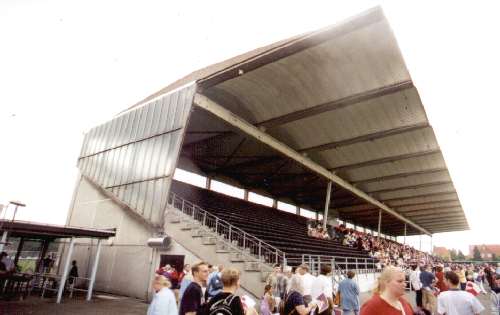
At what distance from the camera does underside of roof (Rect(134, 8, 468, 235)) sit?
12562mm

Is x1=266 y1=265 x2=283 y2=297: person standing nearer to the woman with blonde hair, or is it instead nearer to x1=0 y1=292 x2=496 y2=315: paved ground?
x1=0 y1=292 x2=496 y2=315: paved ground

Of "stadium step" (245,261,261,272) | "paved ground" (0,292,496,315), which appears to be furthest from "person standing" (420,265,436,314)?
"stadium step" (245,261,261,272)

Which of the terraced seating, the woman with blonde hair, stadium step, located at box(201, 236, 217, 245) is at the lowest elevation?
the woman with blonde hair

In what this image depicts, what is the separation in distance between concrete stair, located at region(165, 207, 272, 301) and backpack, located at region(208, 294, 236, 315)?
791 cm

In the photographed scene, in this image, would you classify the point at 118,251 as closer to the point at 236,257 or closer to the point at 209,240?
the point at 209,240

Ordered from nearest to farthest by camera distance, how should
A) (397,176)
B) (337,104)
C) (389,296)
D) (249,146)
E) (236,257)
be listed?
(389,296) < (236,257) < (337,104) < (249,146) < (397,176)

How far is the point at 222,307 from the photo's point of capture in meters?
2.98

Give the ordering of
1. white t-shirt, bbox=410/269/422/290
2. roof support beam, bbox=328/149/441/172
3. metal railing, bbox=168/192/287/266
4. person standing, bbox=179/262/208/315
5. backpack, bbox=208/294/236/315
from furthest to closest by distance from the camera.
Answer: roof support beam, bbox=328/149/441/172 < metal railing, bbox=168/192/287/266 < white t-shirt, bbox=410/269/422/290 < person standing, bbox=179/262/208/315 < backpack, bbox=208/294/236/315

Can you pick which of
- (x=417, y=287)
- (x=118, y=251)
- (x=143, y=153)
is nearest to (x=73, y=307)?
(x=118, y=251)

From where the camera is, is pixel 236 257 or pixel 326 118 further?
pixel 326 118

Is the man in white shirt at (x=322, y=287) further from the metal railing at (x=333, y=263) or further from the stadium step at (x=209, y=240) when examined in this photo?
the stadium step at (x=209, y=240)

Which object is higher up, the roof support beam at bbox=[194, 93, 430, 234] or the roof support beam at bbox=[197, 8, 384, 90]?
the roof support beam at bbox=[197, 8, 384, 90]

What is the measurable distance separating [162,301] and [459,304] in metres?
4.19

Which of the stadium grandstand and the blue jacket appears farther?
the stadium grandstand
